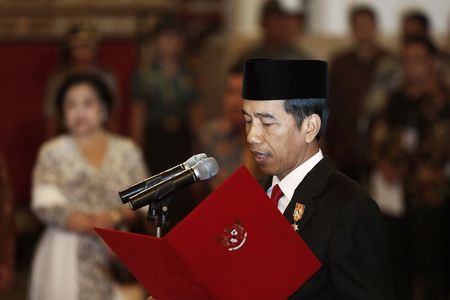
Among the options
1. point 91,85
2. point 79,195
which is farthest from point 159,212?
point 91,85

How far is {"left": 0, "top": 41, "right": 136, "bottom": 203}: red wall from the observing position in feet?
28.5

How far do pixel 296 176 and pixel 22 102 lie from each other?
609 cm

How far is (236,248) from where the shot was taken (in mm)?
2768

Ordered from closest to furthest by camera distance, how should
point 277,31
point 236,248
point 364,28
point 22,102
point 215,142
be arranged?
1. point 236,248
2. point 215,142
3. point 277,31
4. point 364,28
5. point 22,102

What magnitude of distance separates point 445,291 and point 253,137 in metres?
3.87

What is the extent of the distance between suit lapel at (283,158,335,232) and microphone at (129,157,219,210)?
27 cm

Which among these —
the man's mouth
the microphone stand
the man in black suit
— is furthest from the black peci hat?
the microphone stand

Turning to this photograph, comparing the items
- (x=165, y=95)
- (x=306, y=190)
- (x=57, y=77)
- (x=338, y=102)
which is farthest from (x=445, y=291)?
(x=306, y=190)

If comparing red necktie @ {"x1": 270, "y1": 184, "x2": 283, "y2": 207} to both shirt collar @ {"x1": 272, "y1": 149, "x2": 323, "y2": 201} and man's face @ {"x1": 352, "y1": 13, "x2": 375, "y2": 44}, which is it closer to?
shirt collar @ {"x1": 272, "y1": 149, "x2": 323, "y2": 201}

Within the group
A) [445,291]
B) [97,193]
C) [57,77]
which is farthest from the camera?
[57,77]

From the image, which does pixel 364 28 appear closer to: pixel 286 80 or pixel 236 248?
pixel 286 80

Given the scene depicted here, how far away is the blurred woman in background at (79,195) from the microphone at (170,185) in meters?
2.20

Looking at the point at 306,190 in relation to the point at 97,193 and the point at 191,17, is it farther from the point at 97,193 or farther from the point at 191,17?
the point at 191,17

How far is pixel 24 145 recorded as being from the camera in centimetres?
876
